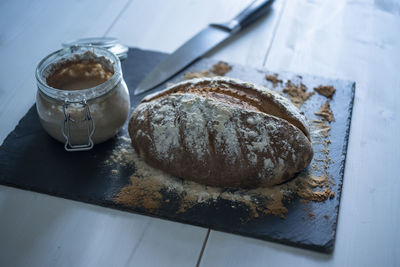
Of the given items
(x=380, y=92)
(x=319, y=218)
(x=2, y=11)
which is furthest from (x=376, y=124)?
(x=2, y=11)

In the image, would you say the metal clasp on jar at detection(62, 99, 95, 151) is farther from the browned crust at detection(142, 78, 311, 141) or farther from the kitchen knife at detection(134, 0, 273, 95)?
the kitchen knife at detection(134, 0, 273, 95)

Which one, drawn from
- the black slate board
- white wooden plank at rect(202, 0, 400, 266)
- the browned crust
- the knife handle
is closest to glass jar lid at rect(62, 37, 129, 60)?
the black slate board

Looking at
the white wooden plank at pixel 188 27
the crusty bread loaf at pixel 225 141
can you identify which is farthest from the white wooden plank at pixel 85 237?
the white wooden plank at pixel 188 27

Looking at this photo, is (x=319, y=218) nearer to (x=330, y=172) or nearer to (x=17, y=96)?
(x=330, y=172)

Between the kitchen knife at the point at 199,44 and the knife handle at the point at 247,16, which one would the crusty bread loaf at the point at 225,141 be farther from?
the knife handle at the point at 247,16

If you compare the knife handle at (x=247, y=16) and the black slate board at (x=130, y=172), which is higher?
the knife handle at (x=247, y=16)
